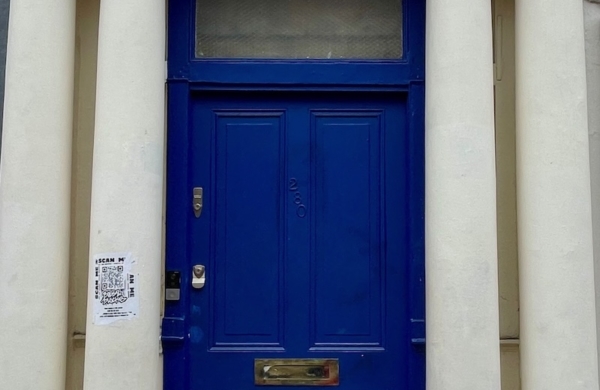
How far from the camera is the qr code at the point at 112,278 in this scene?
4.26 metres

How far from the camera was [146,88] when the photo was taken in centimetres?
435

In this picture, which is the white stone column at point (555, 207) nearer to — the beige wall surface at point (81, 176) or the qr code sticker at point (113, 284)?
the qr code sticker at point (113, 284)

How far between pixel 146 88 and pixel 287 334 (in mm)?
1880

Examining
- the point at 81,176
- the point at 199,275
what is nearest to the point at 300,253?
the point at 199,275

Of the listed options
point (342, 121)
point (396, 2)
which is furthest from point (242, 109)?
point (396, 2)

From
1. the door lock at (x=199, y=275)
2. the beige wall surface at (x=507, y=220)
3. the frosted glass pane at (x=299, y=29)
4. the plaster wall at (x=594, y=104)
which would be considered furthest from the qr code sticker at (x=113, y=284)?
the plaster wall at (x=594, y=104)

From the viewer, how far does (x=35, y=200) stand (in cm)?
430

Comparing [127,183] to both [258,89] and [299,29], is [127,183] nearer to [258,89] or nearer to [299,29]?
[258,89]

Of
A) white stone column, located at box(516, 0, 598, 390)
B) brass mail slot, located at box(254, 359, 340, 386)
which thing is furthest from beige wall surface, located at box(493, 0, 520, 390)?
brass mail slot, located at box(254, 359, 340, 386)

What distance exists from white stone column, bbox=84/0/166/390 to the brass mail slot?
783 mm

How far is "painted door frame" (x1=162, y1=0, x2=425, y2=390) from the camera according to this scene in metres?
4.70

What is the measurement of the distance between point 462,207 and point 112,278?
2.14 meters

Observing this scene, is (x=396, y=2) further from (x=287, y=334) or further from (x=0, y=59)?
(x=0, y=59)

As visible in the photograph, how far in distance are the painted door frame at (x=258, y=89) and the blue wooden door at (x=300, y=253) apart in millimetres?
94
